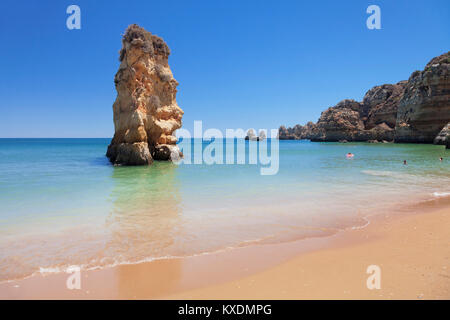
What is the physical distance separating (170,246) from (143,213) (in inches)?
105

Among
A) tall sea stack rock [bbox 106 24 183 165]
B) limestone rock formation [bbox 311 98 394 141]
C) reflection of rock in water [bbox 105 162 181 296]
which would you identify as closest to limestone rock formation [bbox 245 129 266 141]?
limestone rock formation [bbox 311 98 394 141]

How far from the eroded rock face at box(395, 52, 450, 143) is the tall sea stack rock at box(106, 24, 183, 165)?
4975 cm

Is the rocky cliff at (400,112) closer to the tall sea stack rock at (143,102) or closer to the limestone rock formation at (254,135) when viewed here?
the tall sea stack rock at (143,102)

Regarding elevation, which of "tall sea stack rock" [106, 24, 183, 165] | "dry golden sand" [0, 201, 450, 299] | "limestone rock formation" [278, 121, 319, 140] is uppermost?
"limestone rock formation" [278, 121, 319, 140]

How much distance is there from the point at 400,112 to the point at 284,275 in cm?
6800

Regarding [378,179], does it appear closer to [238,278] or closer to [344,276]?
[344,276]

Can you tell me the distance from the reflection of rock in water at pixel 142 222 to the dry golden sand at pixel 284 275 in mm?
329

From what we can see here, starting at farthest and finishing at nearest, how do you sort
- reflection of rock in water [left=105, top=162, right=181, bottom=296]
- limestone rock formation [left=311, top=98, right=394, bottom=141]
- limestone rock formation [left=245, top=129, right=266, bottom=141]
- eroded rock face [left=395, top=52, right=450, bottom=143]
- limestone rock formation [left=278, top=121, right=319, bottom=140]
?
1. limestone rock formation [left=245, top=129, right=266, bottom=141]
2. limestone rock formation [left=278, top=121, right=319, bottom=140]
3. limestone rock formation [left=311, top=98, right=394, bottom=141]
4. eroded rock face [left=395, top=52, right=450, bottom=143]
5. reflection of rock in water [left=105, top=162, right=181, bottom=296]

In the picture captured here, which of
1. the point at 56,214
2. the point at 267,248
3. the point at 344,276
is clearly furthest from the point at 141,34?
the point at 344,276

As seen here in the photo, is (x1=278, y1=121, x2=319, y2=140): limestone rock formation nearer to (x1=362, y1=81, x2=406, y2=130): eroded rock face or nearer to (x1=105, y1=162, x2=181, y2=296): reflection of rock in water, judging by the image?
(x1=362, y1=81, x2=406, y2=130): eroded rock face

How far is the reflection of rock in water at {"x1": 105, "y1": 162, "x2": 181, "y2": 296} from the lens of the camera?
16.2 feet

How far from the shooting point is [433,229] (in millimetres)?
5828

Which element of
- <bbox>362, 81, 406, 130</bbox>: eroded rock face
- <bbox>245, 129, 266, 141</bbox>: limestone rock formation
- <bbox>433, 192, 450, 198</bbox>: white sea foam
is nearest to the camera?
<bbox>433, 192, 450, 198</bbox>: white sea foam

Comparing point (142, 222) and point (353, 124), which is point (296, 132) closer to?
point (353, 124)
